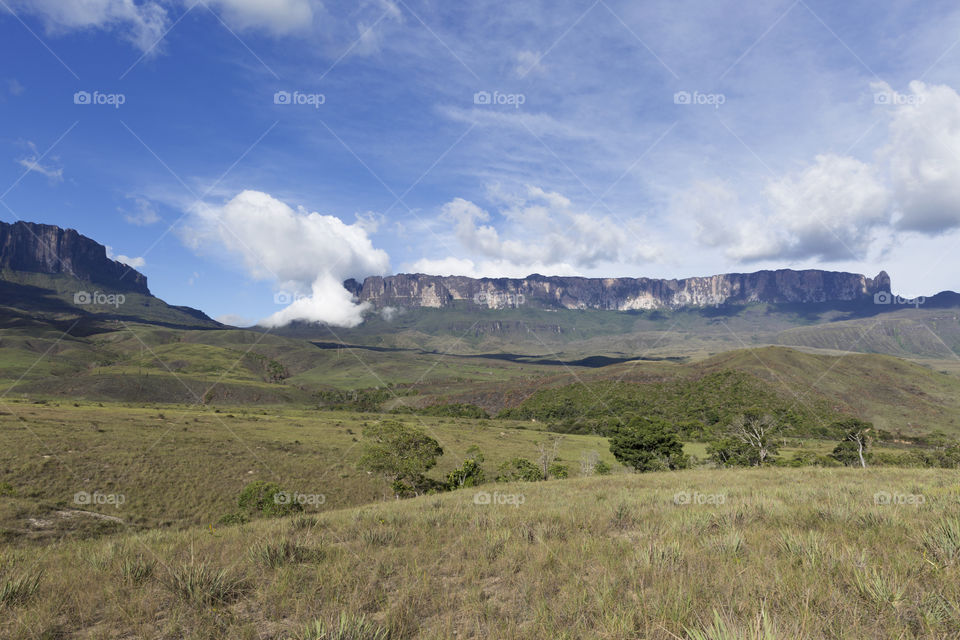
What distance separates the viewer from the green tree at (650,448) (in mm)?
51719

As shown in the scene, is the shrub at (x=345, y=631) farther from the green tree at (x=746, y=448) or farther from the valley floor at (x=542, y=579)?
the green tree at (x=746, y=448)

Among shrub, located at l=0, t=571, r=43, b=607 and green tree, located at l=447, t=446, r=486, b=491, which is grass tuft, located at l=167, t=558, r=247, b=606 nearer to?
shrub, located at l=0, t=571, r=43, b=607

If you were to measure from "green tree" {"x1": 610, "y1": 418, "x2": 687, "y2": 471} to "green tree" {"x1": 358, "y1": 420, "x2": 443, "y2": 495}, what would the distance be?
2510cm

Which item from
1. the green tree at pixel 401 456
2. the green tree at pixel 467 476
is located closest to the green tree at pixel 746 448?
the green tree at pixel 467 476

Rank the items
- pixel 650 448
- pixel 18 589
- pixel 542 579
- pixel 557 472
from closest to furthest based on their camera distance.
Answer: pixel 18 589 < pixel 542 579 < pixel 557 472 < pixel 650 448

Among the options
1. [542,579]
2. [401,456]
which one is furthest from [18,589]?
[401,456]

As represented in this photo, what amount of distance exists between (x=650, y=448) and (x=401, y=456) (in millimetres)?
31848

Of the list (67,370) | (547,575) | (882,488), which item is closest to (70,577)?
(547,575)

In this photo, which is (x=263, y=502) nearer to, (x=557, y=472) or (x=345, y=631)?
(x=557, y=472)

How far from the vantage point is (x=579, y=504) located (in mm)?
10422

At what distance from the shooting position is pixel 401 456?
146 feet

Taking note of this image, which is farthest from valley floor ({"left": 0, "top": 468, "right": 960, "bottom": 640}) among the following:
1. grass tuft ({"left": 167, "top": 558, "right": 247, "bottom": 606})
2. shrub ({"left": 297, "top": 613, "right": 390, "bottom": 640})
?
shrub ({"left": 297, "top": 613, "right": 390, "bottom": 640})

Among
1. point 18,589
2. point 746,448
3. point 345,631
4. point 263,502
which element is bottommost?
point 263,502

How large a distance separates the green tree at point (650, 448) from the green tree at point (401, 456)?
25.1m
